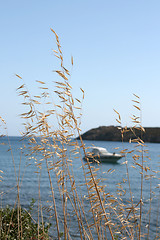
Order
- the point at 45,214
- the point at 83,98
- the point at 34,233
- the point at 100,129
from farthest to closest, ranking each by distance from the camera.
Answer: the point at 100,129
the point at 45,214
the point at 34,233
the point at 83,98

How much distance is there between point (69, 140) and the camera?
7.68 ft

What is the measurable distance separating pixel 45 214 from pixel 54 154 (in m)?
6.39

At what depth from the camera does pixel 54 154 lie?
2.21 m

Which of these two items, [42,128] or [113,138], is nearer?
[42,128]

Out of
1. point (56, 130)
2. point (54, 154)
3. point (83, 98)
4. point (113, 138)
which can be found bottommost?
point (113, 138)

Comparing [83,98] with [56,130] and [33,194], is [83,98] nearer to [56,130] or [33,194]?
[56,130]

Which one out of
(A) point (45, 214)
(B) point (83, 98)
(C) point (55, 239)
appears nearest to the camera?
(B) point (83, 98)

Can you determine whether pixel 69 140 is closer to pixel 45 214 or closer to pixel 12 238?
pixel 12 238

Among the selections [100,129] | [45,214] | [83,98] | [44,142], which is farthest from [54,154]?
[100,129]

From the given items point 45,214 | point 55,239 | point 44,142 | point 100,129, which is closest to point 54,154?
point 44,142

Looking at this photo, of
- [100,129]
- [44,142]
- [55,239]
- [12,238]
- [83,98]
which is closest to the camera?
[83,98]

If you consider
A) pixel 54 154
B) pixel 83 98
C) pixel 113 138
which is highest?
pixel 83 98

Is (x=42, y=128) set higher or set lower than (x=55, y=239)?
higher

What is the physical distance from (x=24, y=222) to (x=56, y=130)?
2063 mm
